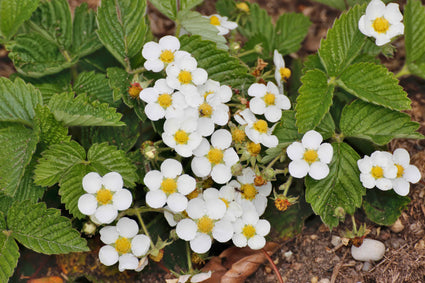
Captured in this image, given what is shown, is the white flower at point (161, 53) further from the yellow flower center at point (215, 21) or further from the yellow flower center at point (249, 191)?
the yellow flower center at point (249, 191)

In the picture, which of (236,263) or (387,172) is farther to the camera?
(236,263)

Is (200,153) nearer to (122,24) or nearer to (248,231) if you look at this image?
(248,231)

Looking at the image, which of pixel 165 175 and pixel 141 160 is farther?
pixel 141 160

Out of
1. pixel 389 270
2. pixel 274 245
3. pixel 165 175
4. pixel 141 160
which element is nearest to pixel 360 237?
pixel 389 270

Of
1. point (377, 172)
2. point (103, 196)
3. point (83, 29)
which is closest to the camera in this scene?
point (103, 196)

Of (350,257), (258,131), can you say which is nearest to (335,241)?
(350,257)

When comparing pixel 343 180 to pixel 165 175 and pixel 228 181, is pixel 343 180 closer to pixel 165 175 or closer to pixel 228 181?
pixel 228 181

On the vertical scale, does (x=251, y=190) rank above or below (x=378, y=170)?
below
